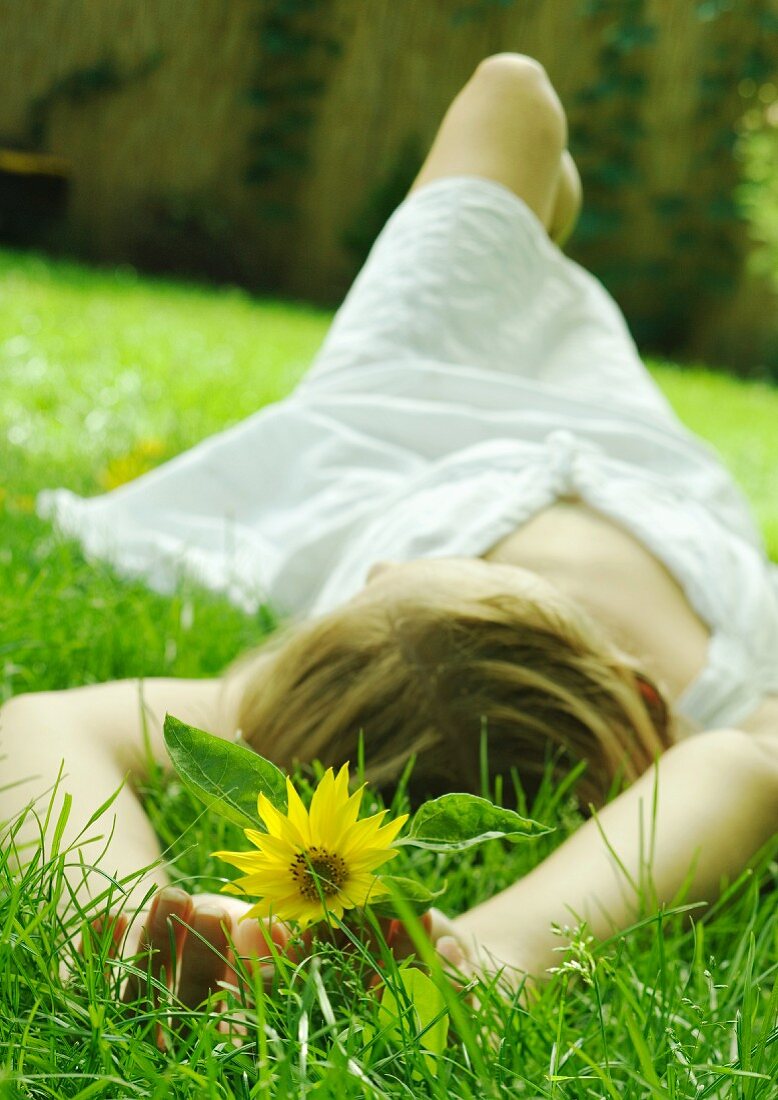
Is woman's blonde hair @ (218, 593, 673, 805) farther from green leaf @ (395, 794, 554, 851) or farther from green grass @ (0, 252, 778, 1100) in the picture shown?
green leaf @ (395, 794, 554, 851)

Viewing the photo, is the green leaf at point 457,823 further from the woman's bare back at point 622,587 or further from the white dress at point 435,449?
the white dress at point 435,449

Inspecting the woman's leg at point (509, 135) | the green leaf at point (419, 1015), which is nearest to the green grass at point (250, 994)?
the green leaf at point (419, 1015)

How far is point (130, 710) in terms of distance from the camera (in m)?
1.12

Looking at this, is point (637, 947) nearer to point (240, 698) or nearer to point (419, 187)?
point (240, 698)

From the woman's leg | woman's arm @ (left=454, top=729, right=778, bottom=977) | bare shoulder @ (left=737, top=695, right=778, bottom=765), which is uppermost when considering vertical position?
the woman's leg

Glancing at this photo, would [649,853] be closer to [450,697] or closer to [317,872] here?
[450,697]

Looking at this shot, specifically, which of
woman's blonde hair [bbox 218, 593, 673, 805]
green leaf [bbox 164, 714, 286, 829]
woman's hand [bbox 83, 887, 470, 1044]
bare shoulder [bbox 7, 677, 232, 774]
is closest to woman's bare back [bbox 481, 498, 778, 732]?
woman's blonde hair [bbox 218, 593, 673, 805]

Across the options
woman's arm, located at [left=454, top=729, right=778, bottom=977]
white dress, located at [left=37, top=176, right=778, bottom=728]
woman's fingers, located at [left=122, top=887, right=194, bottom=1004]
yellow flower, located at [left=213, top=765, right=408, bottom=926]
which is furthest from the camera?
white dress, located at [left=37, top=176, right=778, bottom=728]

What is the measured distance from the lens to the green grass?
1.73 feet

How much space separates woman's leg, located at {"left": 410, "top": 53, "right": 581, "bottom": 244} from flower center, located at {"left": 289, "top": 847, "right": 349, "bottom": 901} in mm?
1830

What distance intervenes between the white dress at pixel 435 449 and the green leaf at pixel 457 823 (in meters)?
0.97

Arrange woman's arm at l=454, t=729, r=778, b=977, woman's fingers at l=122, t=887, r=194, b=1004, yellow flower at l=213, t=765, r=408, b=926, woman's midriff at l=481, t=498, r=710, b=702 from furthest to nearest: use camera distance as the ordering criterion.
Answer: woman's midriff at l=481, t=498, r=710, b=702 → woman's arm at l=454, t=729, r=778, b=977 → woman's fingers at l=122, t=887, r=194, b=1004 → yellow flower at l=213, t=765, r=408, b=926

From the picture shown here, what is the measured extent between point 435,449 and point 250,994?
1.44 metres

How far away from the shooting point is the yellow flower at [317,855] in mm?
463
